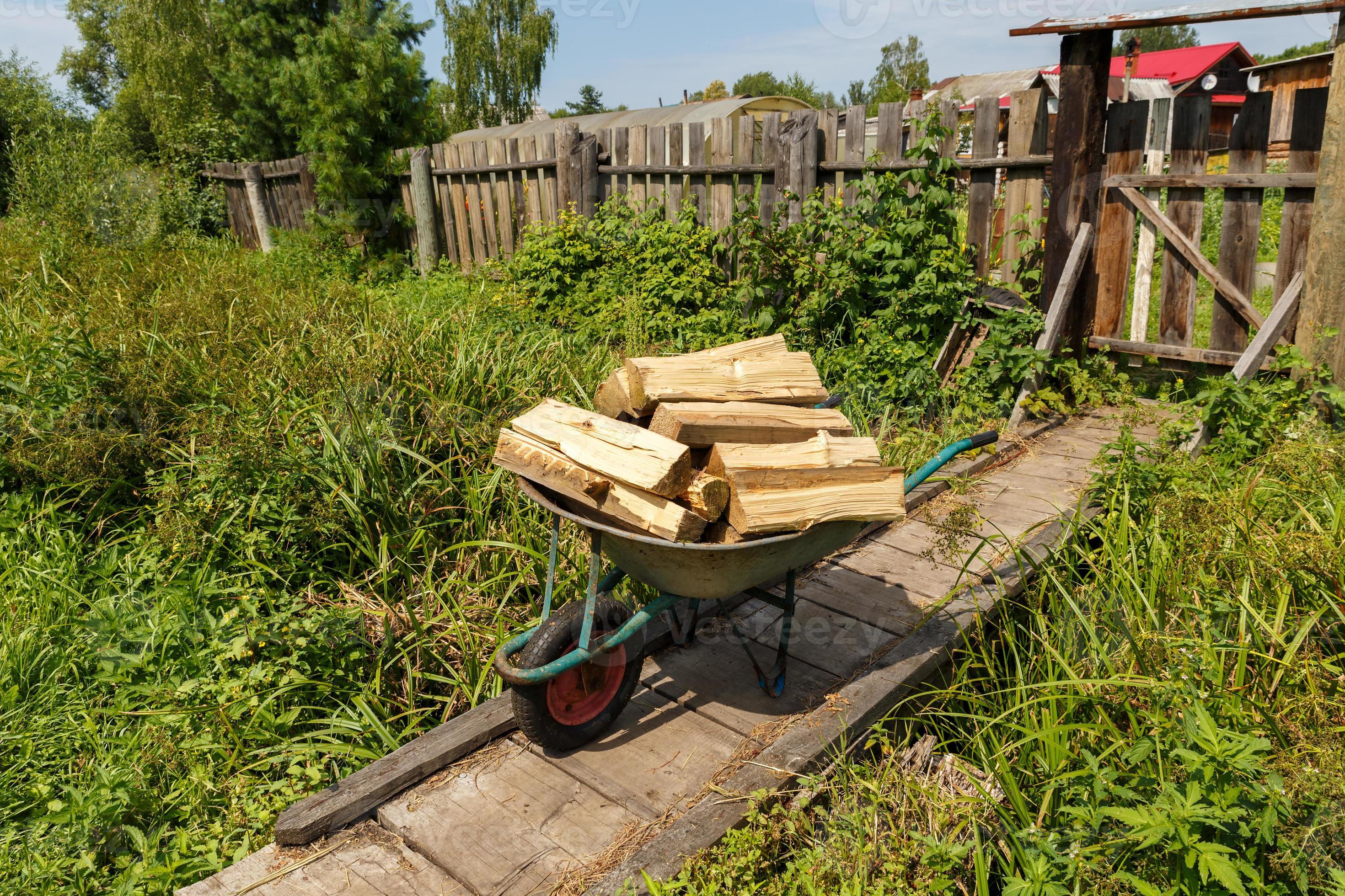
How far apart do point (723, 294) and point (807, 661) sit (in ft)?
13.4

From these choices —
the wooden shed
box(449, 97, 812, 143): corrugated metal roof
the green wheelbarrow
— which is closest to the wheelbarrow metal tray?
the green wheelbarrow

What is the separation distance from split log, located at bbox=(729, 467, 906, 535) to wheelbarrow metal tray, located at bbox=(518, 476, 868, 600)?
5 cm

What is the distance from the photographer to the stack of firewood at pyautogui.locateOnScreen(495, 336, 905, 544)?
252cm

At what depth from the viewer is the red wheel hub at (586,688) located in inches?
111

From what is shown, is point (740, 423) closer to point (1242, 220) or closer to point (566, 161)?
point (1242, 220)

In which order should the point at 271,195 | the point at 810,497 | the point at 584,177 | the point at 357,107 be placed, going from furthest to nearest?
1. the point at 271,195
2. the point at 357,107
3. the point at 584,177
4. the point at 810,497

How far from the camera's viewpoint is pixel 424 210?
33.7ft

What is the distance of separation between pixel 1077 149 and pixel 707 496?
4.31m

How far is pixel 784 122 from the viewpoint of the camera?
659cm

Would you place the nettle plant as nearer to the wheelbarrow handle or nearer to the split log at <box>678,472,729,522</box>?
the wheelbarrow handle

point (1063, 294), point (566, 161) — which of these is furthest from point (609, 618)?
point (566, 161)

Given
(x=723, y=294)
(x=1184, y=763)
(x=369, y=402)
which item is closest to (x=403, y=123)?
(x=723, y=294)

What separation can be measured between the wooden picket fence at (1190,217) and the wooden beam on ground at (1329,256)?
0.59 ft

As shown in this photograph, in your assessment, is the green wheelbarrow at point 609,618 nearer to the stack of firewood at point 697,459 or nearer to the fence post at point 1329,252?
the stack of firewood at point 697,459
